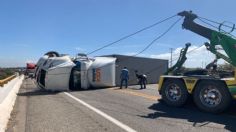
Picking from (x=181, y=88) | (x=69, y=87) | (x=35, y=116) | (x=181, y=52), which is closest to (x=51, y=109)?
(x=35, y=116)

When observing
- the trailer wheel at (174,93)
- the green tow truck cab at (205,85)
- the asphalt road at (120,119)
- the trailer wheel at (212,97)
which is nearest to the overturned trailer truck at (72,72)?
the asphalt road at (120,119)

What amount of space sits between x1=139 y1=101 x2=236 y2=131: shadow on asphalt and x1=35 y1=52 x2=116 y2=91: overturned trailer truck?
10091 millimetres

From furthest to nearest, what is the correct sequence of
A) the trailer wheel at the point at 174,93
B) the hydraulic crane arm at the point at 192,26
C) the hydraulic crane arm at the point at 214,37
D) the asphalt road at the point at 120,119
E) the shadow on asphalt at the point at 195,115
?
the hydraulic crane arm at the point at 192,26
the trailer wheel at the point at 174,93
the hydraulic crane arm at the point at 214,37
the shadow on asphalt at the point at 195,115
the asphalt road at the point at 120,119

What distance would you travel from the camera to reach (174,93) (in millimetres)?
12453

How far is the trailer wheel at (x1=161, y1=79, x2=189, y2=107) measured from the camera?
1195 cm

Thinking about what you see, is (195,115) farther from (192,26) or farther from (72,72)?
(72,72)

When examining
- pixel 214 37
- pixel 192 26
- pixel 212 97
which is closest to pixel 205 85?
pixel 212 97

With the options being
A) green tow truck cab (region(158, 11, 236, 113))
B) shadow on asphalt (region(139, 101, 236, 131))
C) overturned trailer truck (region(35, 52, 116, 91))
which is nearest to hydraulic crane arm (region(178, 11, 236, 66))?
green tow truck cab (region(158, 11, 236, 113))

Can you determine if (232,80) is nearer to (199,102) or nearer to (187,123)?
(199,102)

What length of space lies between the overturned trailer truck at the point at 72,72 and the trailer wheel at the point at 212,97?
11696 mm

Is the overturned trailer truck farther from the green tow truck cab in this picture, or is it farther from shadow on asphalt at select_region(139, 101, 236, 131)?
shadow on asphalt at select_region(139, 101, 236, 131)

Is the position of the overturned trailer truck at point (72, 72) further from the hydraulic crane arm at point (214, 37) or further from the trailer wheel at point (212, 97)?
the trailer wheel at point (212, 97)

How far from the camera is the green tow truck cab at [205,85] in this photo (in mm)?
10445

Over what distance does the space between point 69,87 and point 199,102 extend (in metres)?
12.2
